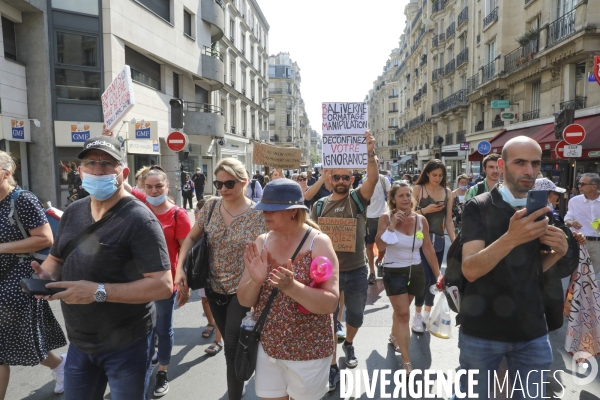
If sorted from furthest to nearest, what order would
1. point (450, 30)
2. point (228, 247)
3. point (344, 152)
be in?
1. point (450, 30)
2. point (344, 152)
3. point (228, 247)

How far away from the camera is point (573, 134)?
388 inches

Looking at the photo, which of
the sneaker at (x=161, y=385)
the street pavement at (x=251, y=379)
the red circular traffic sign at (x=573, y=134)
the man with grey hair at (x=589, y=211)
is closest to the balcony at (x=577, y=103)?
the red circular traffic sign at (x=573, y=134)

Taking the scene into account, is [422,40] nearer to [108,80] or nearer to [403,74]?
[403,74]

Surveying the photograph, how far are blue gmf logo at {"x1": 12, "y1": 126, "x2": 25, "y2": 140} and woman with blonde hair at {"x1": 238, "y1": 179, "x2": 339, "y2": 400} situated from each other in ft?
47.8

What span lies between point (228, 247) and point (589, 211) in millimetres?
5704

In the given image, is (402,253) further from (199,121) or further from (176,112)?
(199,121)

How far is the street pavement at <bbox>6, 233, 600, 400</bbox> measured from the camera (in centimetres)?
366

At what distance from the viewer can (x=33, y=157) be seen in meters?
14.8

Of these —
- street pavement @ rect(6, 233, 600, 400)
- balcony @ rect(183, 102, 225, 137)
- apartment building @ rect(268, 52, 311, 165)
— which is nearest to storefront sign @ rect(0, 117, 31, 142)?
balcony @ rect(183, 102, 225, 137)

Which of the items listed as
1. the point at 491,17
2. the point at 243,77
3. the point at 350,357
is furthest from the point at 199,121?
the point at 350,357

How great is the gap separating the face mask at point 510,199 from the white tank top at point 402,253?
1.87 meters

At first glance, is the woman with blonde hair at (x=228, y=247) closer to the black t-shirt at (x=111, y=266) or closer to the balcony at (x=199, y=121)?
the black t-shirt at (x=111, y=266)

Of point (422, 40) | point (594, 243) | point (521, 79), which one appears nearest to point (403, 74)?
point (422, 40)

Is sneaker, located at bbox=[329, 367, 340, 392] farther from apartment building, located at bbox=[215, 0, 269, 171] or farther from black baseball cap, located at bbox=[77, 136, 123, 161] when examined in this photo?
apartment building, located at bbox=[215, 0, 269, 171]
